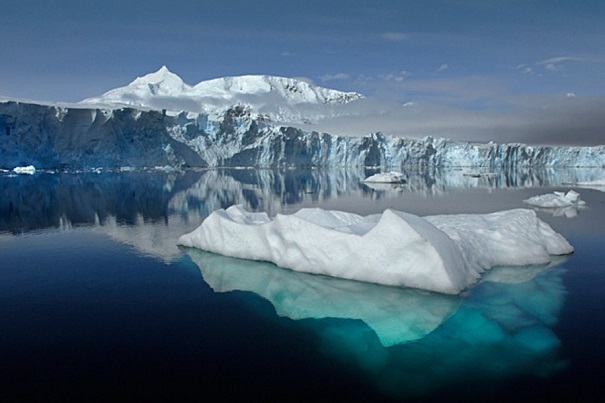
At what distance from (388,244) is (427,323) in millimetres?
2012

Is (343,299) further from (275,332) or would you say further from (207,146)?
(207,146)

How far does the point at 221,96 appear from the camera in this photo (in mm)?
149875

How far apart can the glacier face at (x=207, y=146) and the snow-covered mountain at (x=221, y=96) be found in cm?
5495

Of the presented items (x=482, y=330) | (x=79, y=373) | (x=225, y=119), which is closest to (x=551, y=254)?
(x=482, y=330)

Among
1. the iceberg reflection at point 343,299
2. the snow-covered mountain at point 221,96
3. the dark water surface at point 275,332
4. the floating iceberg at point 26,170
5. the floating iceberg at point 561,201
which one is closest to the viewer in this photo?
the dark water surface at point 275,332

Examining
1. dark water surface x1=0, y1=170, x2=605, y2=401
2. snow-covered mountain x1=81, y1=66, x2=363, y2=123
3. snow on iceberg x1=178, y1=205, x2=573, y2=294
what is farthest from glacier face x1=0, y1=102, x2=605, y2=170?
snow-covered mountain x1=81, y1=66, x2=363, y2=123

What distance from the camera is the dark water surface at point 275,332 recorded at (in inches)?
191

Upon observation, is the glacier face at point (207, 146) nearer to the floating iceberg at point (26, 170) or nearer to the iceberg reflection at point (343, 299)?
the floating iceberg at point (26, 170)

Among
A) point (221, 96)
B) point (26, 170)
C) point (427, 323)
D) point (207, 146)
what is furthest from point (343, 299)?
point (221, 96)

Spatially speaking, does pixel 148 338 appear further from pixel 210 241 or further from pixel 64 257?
pixel 64 257

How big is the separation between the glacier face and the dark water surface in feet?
123

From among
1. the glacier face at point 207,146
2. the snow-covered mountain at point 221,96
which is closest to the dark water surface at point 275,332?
the glacier face at point 207,146

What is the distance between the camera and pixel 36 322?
6555 mm

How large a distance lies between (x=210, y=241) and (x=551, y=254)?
27.9 ft
